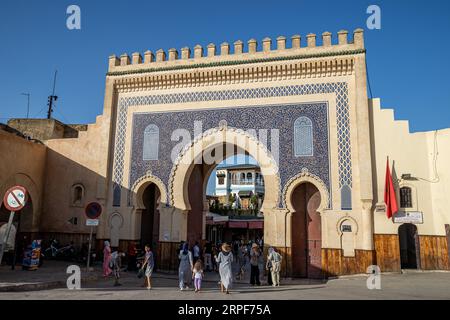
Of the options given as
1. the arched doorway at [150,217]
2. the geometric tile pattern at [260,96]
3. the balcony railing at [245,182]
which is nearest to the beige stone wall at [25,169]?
the geometric tile pattern at [260,96]

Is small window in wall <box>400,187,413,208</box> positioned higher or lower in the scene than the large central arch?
lower

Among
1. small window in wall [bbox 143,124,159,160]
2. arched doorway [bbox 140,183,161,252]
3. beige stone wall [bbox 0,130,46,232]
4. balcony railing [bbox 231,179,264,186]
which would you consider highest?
balcony railing [bbox 231,179,264,186]

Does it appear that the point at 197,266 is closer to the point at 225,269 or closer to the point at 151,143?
the point at 225,269

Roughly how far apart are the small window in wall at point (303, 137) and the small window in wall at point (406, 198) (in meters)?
2.77

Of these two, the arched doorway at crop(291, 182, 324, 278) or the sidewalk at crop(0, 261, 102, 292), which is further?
the arched doorway at crop(291, 182, 324, 278)

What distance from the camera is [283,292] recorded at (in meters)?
8.56

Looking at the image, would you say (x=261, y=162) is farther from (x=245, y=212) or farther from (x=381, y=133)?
(x=245, y=212)

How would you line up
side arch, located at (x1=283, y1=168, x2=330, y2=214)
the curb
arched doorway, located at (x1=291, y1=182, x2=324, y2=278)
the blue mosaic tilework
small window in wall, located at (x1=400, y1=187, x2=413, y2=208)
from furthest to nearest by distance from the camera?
arched doorway, located at (x1=291, y1=182, x2=324, y2=278) < the blue mosaic tilework < side arch, located at (x1=283, y1=168, x2=330, y2=214) < small window in wall, located at (x1=400, y1=187, x2=413, y2=208) < the curb

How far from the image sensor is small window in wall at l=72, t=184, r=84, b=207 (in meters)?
13.7

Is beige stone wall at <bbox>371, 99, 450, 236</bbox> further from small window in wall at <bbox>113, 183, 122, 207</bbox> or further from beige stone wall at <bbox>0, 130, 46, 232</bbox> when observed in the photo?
beige stone wall at <bbox>0, 130, 46, 232</bbox>

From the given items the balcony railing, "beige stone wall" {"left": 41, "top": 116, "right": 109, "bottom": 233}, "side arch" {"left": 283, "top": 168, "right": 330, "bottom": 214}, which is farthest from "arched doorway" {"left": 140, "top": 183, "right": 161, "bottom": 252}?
the balcony railing

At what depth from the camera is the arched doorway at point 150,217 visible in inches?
549

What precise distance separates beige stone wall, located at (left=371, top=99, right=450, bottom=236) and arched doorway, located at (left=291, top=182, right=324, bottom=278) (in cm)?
188
